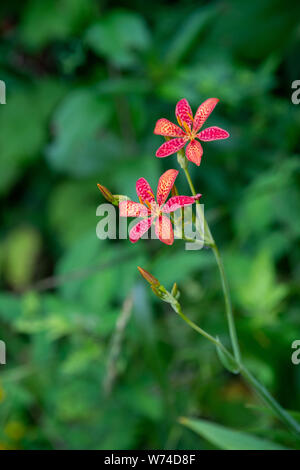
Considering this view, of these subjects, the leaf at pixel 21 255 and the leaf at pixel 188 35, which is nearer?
the leaf at pixel 188 35

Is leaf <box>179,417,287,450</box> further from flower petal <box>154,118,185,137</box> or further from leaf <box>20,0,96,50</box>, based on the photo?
leaf <box>20,0,96,50</box>

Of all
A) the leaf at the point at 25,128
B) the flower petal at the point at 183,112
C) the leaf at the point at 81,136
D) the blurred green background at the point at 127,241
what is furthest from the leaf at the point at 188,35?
the flower petal at the point at 183,112

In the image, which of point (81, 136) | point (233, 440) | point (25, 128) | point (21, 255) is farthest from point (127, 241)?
point (233, 440)

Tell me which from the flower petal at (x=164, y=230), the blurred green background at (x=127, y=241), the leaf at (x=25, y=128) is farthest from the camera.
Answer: the leaf at (x=25, y=128)

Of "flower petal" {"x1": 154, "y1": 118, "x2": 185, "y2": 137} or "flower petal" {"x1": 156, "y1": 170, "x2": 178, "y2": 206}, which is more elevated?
"flower petal" {"x1": 154, "y1": 118, "x2": 185, "y2": 137}

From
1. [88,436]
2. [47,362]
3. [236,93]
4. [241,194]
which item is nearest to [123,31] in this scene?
[236,93]

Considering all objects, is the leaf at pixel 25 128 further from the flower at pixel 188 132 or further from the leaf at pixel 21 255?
the flower at pixel 188 132

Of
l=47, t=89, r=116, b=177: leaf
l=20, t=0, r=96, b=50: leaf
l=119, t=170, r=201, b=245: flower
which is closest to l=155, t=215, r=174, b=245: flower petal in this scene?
l=119, t=170, r=201, b=245: flower
